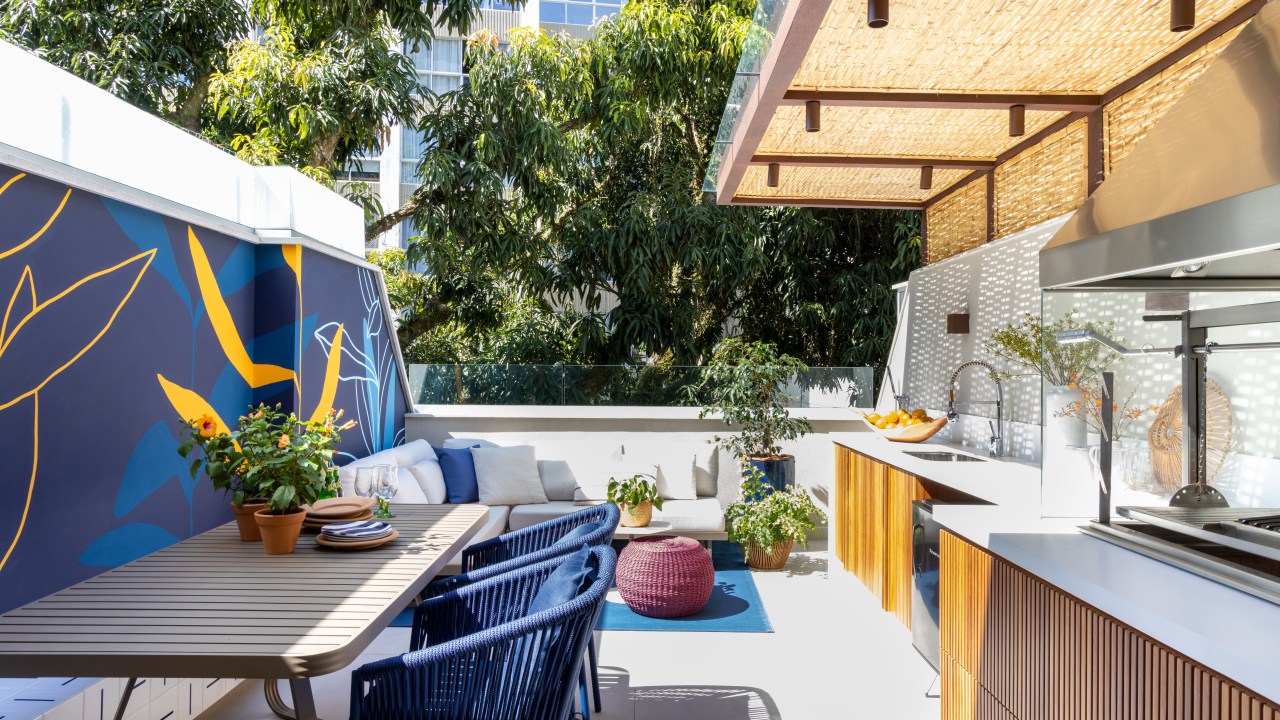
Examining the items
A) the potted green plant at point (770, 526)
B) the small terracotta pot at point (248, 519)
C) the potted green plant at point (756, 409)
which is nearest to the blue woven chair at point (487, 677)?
the small terracotta pot at point (248, 519)

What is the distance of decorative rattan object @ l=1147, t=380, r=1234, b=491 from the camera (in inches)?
73.9

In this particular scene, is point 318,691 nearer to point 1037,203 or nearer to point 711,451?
point 711,451

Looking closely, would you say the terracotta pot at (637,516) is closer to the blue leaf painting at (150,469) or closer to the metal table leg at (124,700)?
the blue leaf painting at (150,469)

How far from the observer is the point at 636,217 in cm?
888

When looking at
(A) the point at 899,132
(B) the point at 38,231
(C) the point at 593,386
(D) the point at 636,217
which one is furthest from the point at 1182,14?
(D) the point at 636,217

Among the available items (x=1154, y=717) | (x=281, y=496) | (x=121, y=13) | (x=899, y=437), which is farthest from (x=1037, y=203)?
(x=121, y=13)

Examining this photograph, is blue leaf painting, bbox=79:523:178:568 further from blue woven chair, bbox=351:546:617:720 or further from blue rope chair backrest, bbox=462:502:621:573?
blue woven chair, bbox=351:546:617:720

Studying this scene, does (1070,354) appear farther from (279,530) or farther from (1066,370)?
(279,530)

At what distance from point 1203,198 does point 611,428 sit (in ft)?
17.5

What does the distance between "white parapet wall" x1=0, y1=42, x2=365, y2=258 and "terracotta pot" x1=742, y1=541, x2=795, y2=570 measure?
3287 mm

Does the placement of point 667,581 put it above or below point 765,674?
above

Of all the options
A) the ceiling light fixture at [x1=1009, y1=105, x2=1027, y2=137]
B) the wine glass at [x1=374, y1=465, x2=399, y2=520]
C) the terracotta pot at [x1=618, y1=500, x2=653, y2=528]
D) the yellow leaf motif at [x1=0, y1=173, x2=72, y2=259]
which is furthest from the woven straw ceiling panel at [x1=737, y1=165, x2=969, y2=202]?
the yellow leaf motif at [x1=0, y1=173, x2=72, y2=259]

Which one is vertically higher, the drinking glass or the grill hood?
the grill hood

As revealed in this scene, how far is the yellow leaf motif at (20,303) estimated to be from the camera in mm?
2357
